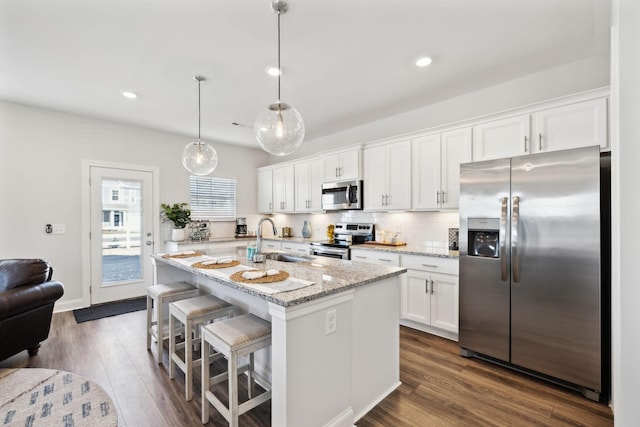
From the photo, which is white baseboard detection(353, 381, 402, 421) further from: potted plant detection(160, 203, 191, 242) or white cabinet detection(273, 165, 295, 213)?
potted plant detection(160, 203, 191, 242)

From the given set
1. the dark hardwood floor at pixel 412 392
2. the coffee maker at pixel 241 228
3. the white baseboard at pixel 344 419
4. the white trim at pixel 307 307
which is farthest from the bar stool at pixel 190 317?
the coffee maker at pixel 241 228

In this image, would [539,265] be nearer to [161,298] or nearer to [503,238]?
[503,238]

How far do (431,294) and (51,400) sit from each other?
3.31 m

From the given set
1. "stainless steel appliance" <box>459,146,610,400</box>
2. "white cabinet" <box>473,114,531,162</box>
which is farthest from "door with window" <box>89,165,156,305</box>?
"white cabinet" <box>473,114,531,162</box>

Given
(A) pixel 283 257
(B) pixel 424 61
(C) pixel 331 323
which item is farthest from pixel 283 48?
(C) pixel 331 323

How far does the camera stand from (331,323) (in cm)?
174

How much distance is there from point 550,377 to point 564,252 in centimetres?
104

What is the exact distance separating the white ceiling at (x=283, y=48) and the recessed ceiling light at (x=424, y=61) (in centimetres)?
7

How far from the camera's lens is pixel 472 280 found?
2.72m

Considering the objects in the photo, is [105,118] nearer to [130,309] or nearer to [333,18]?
[130,309]

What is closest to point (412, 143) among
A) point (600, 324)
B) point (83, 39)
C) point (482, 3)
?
point (482, 3)

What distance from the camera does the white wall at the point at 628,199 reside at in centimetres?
101

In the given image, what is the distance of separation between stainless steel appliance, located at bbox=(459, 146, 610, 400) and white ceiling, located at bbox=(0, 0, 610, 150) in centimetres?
101

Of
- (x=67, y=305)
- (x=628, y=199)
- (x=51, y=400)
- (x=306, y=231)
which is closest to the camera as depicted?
(x=628, y=199)
